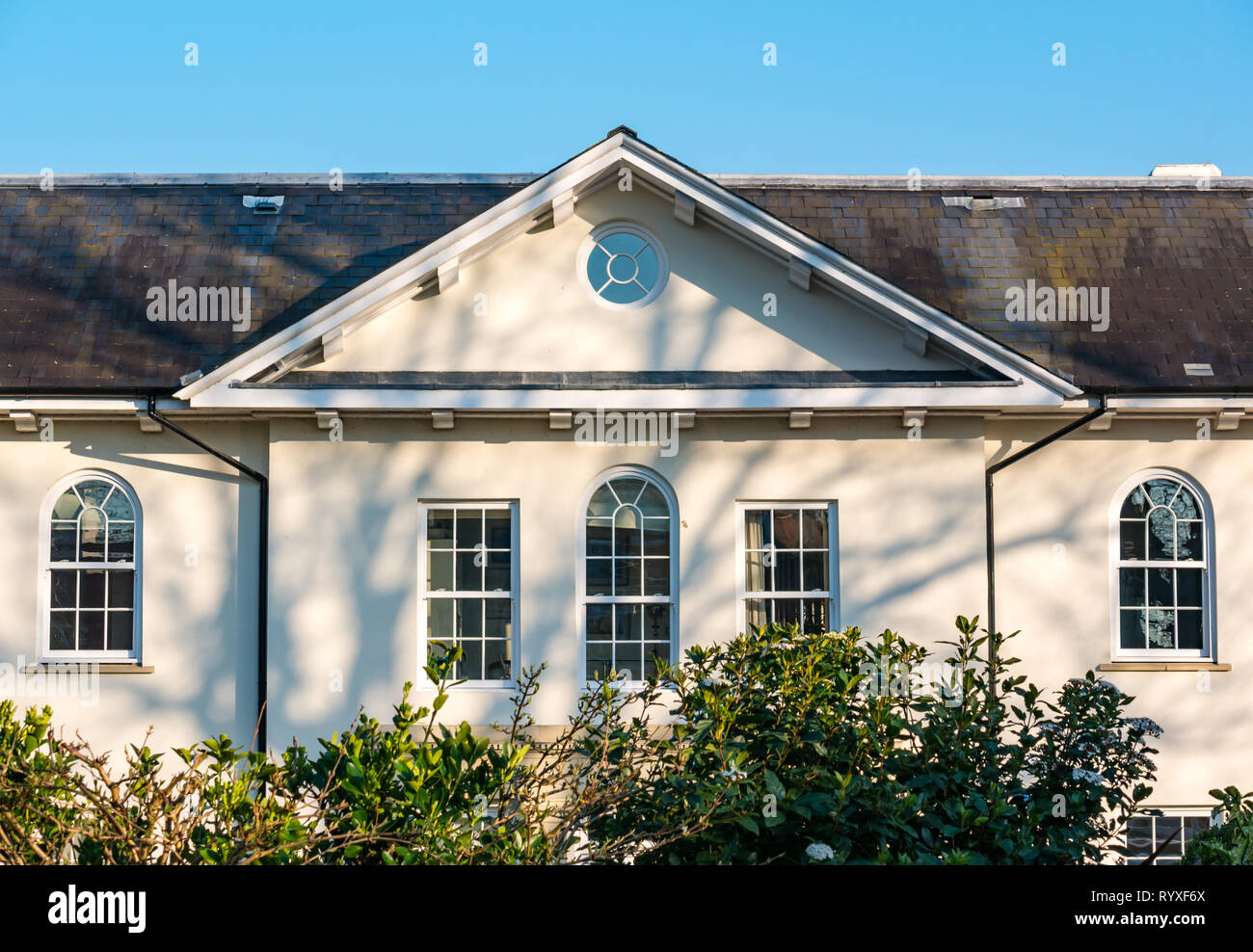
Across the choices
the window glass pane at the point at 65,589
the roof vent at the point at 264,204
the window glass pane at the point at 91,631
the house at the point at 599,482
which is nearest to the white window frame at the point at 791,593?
the house at the point at 599,482

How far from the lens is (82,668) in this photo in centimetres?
1048

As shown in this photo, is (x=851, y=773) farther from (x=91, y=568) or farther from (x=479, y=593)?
(x=91, y=568)

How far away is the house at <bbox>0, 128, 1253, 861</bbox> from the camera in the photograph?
10.0m

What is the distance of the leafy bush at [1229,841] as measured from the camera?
17.4 ft

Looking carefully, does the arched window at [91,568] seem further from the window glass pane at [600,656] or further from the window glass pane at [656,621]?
the window glass pane at [656,621]

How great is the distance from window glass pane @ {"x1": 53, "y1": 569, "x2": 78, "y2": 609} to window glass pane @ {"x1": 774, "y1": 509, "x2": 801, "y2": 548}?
284 inches

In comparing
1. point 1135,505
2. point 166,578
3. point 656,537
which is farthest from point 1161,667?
point 166,578

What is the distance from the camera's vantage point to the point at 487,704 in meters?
10.2

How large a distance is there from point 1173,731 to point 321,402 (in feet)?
29.8

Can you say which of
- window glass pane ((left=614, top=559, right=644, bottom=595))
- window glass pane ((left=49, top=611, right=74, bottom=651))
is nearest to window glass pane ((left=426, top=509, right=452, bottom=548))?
window glass pane ((left=614, top=559, right=644, bottom=595))

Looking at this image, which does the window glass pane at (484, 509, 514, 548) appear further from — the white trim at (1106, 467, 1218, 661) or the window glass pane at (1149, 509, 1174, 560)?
the window glass pane at (1149, 509, 1174, 560)

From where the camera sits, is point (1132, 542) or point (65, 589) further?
point (1132, 542)

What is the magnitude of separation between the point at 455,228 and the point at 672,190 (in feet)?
7.47
